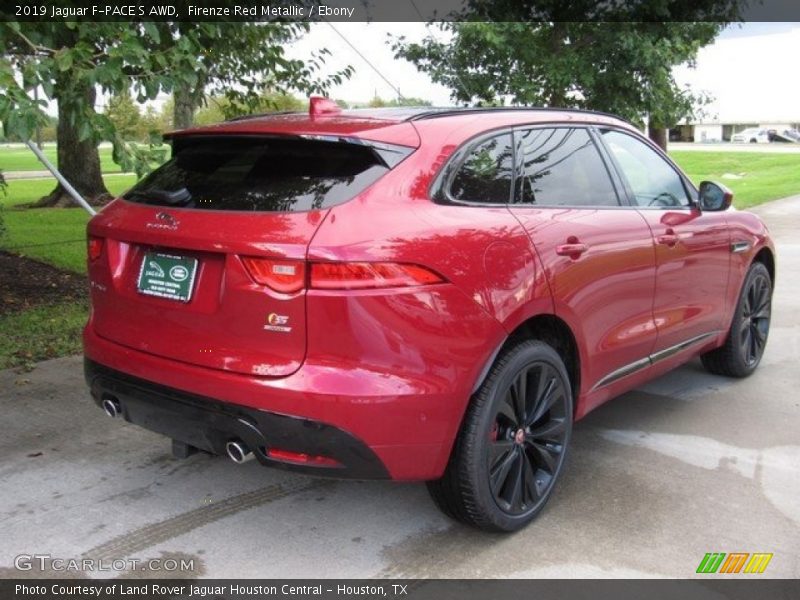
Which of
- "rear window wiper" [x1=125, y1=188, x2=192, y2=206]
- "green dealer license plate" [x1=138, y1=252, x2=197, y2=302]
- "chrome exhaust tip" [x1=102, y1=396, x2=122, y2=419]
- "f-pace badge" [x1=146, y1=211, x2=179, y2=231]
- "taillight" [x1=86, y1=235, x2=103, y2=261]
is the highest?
"rear window wiper" [x1=125, y1=188, x2=192, y2=206]

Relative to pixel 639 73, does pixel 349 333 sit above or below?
below

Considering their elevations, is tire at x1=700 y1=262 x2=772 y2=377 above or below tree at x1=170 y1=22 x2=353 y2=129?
below

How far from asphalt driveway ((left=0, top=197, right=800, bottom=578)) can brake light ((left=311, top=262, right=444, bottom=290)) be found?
44.3 inches

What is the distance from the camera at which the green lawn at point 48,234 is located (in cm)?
927

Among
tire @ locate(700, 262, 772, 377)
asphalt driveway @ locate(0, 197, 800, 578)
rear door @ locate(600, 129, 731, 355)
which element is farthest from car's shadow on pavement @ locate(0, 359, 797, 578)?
tire @ locate(700, 262, 772, 377)

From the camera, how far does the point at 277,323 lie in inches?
107

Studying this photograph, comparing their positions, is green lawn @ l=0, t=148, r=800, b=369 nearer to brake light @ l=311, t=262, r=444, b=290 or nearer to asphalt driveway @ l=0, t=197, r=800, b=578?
asphalt driveway @ l=0, t=197, r=800, b=578

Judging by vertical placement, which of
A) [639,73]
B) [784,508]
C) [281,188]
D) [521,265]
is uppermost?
[639,73]

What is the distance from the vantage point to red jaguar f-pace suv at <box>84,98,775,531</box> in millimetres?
2707

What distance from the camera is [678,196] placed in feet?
15.3

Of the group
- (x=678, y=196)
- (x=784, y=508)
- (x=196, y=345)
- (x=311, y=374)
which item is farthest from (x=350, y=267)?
(x=678, y=196)

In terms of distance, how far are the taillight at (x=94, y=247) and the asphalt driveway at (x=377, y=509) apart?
1.10 metres

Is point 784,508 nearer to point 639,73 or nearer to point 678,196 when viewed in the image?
point 678,196

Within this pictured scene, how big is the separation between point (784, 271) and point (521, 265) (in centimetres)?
772
